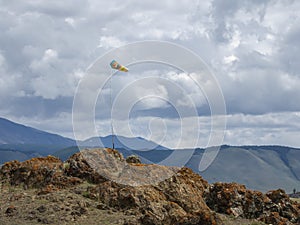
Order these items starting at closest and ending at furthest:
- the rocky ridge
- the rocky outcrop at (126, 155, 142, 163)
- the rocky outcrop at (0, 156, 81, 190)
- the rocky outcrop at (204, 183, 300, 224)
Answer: the rocky ridge < the rocky outcrop at (204, 183, 300, 224) < the rocky outcrop at (0, 156, 81, 190) < the rocky outcrop at (126, 155, 142, 163)

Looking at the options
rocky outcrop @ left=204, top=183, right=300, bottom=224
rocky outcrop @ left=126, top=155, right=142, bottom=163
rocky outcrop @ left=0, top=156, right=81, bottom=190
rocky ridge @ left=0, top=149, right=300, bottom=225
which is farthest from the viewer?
rocky outcrop @ left=126, top=155, right=142, bottom=163

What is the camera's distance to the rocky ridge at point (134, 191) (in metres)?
40.8

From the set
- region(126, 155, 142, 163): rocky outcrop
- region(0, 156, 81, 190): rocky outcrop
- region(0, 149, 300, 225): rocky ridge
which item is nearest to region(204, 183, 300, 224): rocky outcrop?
region(0, 149, 300, 225): rocky ridge

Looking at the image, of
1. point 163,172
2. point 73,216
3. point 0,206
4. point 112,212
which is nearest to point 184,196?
point 163,172

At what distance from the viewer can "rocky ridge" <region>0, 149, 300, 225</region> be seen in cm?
4075

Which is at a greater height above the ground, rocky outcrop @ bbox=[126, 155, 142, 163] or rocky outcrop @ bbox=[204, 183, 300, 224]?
rocky outcrop @ bbox=[126, 155, 142, 163]

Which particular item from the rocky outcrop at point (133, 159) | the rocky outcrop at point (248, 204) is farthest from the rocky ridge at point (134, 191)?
the rocky outcrop at point (133, 159)

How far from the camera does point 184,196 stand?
44.6 metres

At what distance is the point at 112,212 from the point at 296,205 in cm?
1912

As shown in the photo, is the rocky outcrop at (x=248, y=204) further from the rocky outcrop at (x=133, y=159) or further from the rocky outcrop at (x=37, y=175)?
the rocky outcrop at (x=37, y=175)

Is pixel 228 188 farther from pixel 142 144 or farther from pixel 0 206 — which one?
pixel 0 206

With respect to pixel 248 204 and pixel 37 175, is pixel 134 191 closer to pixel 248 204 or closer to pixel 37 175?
pixel 37 175

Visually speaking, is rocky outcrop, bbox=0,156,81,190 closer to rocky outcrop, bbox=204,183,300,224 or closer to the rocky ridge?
the rocky ridge

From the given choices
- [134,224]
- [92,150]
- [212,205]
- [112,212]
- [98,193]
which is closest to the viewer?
[134,224]
